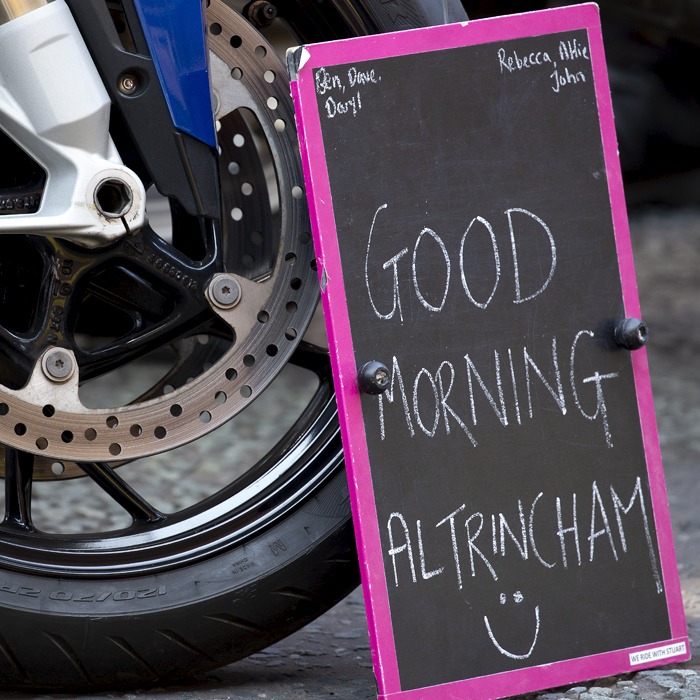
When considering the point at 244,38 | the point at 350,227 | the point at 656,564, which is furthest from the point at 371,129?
the point at 656,564

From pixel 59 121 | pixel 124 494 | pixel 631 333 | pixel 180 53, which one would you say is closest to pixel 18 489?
pixel 124 494

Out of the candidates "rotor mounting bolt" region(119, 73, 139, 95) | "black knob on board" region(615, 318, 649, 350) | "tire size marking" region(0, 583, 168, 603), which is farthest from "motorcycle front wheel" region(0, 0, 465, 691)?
"black knob on board" region(615, 318, 649, 350)

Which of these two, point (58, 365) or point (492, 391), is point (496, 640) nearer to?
point (492, 391)

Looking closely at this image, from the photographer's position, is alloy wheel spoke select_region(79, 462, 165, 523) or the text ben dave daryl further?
alloy wheel spoke select_region(79, 462, 165, 523)

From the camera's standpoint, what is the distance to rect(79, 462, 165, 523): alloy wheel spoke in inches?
61.7

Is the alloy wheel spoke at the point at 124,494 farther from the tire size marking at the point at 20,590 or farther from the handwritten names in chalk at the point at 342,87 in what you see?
the handwritten names in chalk at the point at 342,87

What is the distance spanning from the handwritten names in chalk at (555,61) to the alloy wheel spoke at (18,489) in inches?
37.8

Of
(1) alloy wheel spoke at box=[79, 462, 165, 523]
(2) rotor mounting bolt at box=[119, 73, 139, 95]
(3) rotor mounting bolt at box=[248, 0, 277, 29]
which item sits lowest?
(1) alloy wheel spoke at box=[79, 462, 165, 523]

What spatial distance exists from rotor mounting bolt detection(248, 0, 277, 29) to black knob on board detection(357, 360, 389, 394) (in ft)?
2.20

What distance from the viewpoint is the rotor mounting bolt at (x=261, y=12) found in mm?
1635

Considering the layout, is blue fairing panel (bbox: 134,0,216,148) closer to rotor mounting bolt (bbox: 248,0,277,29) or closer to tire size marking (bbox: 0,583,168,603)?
rotor mounting bolt (bbox: 248,0,277,29)

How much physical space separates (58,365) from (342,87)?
1.92 ft

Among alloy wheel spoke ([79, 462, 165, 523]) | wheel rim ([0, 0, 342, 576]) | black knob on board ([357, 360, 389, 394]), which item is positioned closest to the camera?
black knob on board ([357, 360, 389, 394])

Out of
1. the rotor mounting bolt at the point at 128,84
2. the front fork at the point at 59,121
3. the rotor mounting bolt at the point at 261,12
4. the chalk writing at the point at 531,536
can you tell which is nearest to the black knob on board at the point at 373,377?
the chalk writing at the point at 531,536
